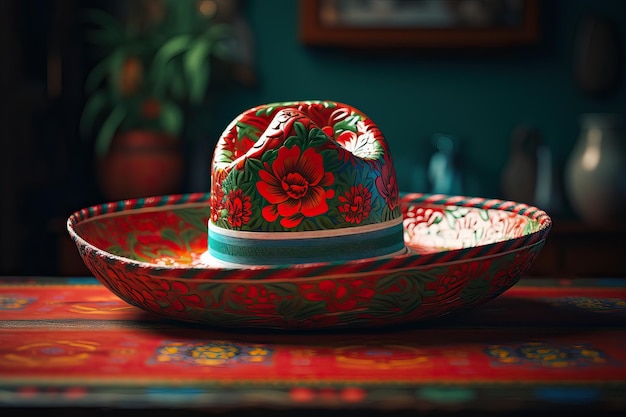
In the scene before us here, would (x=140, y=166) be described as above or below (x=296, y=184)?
below

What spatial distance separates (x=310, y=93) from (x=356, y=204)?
6.92 feet

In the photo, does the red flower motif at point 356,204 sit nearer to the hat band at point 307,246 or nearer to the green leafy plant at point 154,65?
the hat band at point 307,246

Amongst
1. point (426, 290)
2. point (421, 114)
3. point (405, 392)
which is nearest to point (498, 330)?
point (426, 290)

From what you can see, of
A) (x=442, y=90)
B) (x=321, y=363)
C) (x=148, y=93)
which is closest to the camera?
(x=321, y=363)

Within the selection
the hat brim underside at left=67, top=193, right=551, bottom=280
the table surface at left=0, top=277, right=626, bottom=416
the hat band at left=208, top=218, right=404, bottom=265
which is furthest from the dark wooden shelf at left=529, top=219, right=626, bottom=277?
the hat band at left=208, top=218, right=404, bottom=265

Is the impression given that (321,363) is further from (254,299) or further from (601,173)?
(601,173)

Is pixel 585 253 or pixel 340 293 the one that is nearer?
pixel 340 293

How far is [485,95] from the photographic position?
2961 mm

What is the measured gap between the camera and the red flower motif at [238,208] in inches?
35.6

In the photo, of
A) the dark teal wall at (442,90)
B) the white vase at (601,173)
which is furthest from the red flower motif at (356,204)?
the dark teal wall at (442,90)

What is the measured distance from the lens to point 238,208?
2.99 feet

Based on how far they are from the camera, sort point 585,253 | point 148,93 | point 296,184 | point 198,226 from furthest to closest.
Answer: point 148,93 < point 585,253 < point 198,226 < point 296,184

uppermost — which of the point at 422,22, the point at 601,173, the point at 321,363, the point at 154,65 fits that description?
the point at 422,22

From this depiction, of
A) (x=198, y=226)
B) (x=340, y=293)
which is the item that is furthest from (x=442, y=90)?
(x=340, y=293)
